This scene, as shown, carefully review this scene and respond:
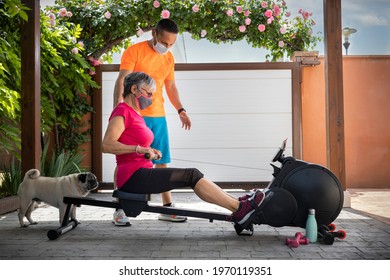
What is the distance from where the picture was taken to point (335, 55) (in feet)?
13.5

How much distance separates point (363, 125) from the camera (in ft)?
18.9

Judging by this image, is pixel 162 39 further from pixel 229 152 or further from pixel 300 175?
pixel 229 152

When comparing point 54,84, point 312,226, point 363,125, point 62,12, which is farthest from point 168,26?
point 363,125

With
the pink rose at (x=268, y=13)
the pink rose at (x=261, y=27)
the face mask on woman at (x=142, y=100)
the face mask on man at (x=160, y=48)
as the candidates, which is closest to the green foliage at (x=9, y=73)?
the face mask on man at (x=160, y=48)

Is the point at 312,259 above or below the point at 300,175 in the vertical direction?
below

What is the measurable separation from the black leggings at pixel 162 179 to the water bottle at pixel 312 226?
2.09ft

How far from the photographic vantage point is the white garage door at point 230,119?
5.79 meters

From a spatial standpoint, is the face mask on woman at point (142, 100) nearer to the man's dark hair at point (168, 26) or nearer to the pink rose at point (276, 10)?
the man's dark hair at point (168, 26)

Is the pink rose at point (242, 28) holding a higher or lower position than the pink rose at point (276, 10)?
lower

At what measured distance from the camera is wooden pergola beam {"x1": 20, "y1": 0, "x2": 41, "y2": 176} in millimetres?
3828

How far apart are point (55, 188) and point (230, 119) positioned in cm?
317

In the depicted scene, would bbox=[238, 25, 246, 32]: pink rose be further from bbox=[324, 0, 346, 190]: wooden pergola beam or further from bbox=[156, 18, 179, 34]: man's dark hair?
bbox=[156, 18, 179, 34]: man's dark hair

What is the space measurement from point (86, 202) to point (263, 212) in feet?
3.40
